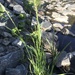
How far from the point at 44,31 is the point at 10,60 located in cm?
183

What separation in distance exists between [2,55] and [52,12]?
3642 mm

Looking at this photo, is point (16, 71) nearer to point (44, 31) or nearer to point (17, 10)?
point (44, 31)

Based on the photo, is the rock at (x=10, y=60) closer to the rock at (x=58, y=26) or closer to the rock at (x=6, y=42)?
the rock at (x=6, y=42)

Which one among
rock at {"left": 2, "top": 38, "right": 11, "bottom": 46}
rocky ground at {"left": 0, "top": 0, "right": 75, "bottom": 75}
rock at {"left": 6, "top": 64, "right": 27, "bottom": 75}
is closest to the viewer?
rock at {"left": 6, "top": 64, "right": 27, "bottom": 75}

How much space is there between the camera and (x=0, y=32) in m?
4.43

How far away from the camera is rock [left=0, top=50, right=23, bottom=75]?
11.5 ft

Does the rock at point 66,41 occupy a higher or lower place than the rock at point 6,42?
lower

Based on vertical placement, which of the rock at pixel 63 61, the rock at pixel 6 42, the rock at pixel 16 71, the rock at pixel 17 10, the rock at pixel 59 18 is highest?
the rock at pixel 17 10

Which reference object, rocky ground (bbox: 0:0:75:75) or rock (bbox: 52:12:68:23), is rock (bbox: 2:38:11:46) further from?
rock (bbox: 52:12:68:23)

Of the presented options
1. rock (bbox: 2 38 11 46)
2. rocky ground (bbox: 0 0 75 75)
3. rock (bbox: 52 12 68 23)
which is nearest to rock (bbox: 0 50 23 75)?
rocky ground (bbox: 0 0 75 75)

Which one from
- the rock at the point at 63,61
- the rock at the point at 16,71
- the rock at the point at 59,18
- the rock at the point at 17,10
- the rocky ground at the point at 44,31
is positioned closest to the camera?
the rock at the point at 16,71

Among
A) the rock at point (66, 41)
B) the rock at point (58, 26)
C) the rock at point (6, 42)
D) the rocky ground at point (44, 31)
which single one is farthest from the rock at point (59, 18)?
the rock at point (6, 42)

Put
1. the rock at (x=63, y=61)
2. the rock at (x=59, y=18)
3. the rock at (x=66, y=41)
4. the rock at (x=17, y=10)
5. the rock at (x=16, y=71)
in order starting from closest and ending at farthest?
the rock at (x=16, y=71) → the rock at (x=63, y=61) → the rock at (x=66, y=41) → the rock at (x=17, y=10) → the rock at (x=59, y=18)

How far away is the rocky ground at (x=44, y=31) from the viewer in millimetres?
3642
